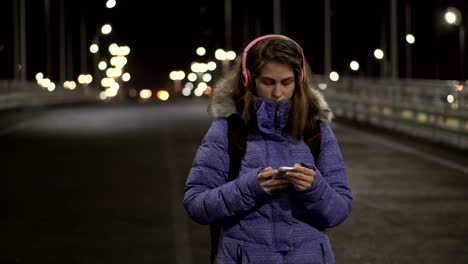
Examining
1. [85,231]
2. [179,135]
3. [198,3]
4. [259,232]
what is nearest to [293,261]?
[259,232]

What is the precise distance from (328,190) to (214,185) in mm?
402

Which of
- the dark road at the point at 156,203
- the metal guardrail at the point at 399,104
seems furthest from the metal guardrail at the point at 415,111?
the dark road at the point at 156,203

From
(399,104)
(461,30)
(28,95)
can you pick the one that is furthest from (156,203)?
(461,30)

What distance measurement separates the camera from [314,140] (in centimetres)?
386

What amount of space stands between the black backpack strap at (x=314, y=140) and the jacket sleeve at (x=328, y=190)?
0.02 metres

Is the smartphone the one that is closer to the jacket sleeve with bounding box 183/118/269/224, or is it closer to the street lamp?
the jacket sleeve with bounding box 183/118/269/224

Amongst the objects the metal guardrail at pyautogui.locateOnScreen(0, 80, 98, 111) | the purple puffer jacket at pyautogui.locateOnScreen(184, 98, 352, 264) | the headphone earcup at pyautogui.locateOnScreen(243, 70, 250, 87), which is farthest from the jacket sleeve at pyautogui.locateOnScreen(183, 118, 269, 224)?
the metal guardrail at pyautogui.locateOnScreen(0, 80, 98, 111)

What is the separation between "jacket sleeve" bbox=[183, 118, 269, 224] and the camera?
12.1 feet

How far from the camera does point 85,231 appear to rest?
11016mm

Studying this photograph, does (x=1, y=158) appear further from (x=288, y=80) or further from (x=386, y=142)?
(x=288, y=80)

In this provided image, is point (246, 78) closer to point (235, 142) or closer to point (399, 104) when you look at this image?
point (235, 142)

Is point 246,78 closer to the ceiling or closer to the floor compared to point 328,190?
closer to the ceiling

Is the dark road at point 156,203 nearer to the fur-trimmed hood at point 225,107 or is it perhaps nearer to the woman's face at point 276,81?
the fur-trimmed hood at point 225,107

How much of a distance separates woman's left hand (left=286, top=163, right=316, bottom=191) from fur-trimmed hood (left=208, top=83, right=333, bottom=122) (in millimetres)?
345
